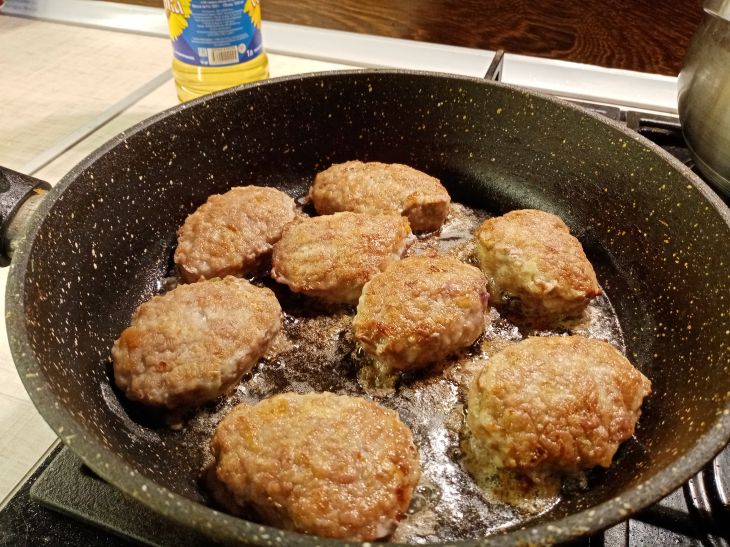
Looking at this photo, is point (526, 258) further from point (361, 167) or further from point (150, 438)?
point (150, 438)

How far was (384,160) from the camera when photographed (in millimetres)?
1759

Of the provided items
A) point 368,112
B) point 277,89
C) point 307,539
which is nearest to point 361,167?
point 368,112

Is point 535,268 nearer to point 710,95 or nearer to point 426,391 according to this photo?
point 426,391

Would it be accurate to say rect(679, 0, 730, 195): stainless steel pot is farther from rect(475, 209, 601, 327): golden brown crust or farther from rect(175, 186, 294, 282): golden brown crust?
rect(175, 186, 294, 282): golden brown crust

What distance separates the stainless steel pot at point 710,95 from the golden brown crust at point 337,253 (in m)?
0.89

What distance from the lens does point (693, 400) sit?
1.08m

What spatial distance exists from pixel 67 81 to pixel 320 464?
2068 millimetres

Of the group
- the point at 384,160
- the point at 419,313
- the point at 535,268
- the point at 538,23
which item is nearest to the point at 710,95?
the point at 535,268

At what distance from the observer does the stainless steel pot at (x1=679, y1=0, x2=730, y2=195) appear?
1475 millimetres

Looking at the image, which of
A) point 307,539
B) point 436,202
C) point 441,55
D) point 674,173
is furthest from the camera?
point 441,55

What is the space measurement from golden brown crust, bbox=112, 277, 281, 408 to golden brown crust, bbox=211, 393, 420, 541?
0.14 m

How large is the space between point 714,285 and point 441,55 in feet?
4.96

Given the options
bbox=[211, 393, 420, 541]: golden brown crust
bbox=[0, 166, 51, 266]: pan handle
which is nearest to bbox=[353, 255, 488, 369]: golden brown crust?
bbox=[211, 393, 420, 541]: golden brown crust

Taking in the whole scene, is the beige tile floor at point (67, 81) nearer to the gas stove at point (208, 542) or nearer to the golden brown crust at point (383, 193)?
the gas stove at point (208, 542)
